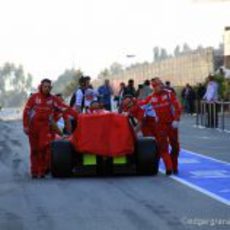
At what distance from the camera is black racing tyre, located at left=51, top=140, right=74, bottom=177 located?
1611 centimetres

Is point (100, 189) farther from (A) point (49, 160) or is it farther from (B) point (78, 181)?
(A) point (49, 160)

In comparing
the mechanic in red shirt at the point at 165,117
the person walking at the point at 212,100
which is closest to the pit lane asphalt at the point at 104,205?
the mechanic in red shirt at the point at 165,117

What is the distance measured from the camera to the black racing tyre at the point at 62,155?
52.9 feet

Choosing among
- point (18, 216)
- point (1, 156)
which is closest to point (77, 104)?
point (1, 156)

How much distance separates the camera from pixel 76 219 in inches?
444

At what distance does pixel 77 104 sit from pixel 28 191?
6833 millimetres

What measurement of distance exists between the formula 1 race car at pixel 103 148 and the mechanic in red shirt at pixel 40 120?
1.39 ft

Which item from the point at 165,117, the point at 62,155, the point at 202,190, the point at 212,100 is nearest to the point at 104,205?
the point at 202,190

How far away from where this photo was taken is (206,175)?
55.1 ft

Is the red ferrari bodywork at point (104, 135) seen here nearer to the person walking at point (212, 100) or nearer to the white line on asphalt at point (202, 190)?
the white line on asphalt at point (202, 190)

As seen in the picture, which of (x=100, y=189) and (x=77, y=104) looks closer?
(x=100, y=189)

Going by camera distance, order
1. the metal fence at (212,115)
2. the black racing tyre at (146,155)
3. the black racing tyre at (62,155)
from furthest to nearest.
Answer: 1. the metal fence at (212,115)
2. the black racing tyre at (146,155)
3. the black racing tyre at (62,155)

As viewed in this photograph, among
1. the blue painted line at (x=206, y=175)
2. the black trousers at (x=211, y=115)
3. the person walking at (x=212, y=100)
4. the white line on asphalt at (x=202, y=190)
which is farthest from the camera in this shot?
the black trousers at (x=211, y=115)

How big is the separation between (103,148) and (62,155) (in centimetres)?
72
